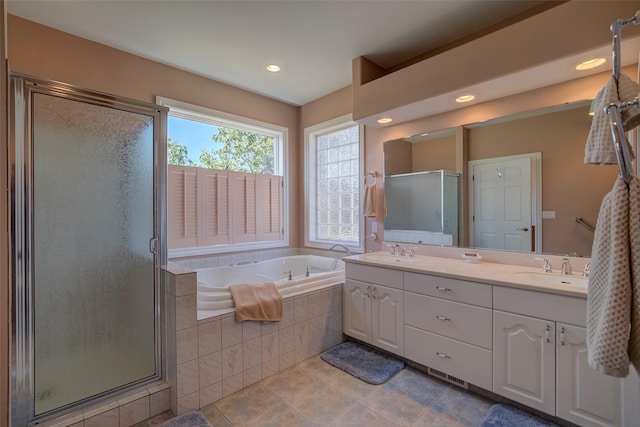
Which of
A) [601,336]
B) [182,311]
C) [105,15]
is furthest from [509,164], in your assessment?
[105,15]

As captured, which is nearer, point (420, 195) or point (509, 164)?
point (509, 164)

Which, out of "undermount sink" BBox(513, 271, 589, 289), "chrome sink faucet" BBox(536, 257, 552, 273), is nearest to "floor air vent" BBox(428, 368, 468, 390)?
"undermount sink" BBox(513, 271, 589, 289)

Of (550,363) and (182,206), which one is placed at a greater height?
(182,206)

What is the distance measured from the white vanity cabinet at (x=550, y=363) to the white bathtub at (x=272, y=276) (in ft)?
4.51

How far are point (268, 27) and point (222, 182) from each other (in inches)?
64.0

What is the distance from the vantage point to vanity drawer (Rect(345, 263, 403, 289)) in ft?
7.50

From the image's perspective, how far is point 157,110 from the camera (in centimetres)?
202

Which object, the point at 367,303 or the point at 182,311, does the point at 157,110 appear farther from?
the point at 367,303

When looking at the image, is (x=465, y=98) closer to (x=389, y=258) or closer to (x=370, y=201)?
(x=370, y=201)

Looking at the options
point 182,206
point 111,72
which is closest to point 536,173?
point 182,206

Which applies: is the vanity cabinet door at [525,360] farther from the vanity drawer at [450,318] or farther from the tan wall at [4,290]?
the tan wall at [4,290]

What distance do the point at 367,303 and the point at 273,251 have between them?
163cm

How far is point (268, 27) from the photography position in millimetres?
2287

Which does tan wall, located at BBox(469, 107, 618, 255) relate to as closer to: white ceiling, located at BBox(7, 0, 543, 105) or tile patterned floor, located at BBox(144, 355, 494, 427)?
white ceiling, located at BBox(7, 0, 543, 105)
